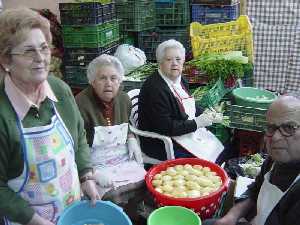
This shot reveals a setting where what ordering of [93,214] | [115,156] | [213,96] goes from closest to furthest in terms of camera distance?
[93,214] → [115,156] → [213,96]

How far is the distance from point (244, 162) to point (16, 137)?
1.91 m

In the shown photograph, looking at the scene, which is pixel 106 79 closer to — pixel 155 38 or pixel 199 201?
pixel 199 201

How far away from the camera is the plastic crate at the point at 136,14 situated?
466 cm

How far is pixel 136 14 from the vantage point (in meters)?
4.67

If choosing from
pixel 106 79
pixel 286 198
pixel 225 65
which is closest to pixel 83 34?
pixel 225 65

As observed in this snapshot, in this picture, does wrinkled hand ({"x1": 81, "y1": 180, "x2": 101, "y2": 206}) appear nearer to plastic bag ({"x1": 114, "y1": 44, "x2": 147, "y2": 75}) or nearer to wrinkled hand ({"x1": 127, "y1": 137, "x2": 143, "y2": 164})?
wrinkled hand ({"x1": 127, "y1": 137, "x2": 143, "y2": 164})

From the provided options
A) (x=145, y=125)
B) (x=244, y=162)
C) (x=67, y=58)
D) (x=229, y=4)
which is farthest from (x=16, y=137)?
(x=229, y=4)

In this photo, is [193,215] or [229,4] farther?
[229,4]

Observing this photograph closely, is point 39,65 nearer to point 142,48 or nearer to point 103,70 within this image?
point 103,70

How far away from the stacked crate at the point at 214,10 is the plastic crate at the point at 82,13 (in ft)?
3.54

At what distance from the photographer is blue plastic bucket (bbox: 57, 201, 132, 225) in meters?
1.75

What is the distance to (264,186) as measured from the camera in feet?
5.87

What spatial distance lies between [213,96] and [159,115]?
832 millimetres

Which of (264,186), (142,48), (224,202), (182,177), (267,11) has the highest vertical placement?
(267,11)
